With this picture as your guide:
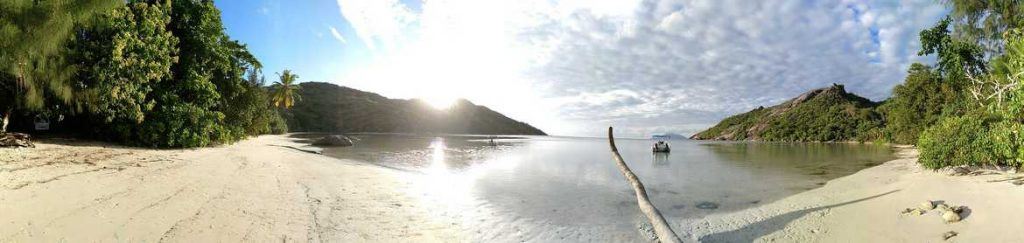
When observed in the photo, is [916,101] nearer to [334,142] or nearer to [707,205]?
[707,205]

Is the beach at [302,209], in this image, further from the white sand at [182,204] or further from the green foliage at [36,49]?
the green foliage at [36,49]

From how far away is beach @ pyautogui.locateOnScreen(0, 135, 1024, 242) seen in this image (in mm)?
6480

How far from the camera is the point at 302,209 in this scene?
28.8 ft

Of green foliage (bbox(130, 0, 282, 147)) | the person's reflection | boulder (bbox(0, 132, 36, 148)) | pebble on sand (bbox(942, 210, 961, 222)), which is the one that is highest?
green foliage (bbox(130, 0, 282, 147))

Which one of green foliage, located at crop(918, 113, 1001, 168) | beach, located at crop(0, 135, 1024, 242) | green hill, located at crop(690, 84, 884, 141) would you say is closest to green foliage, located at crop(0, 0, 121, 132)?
beach, located at crop(0, 135, 1024, 242)

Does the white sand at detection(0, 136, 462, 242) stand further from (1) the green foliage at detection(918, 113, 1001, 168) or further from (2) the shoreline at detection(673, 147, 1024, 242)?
(1) the green foliage at detection(918, 113, 1001, 168)

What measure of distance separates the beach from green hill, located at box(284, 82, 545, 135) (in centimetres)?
11757

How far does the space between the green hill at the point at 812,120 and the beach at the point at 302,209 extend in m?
95.6

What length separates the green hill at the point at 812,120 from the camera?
3814 inches

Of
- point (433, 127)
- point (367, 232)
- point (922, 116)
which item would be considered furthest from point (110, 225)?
point (433, 127)

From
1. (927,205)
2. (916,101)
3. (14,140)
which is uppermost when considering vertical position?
(916,101)

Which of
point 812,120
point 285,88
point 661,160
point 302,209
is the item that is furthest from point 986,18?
point 812,120

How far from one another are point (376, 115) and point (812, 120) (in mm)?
136981

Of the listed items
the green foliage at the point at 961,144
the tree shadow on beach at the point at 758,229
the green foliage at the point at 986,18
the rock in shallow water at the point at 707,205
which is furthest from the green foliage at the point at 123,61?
the green foliage at the point at 986,18
